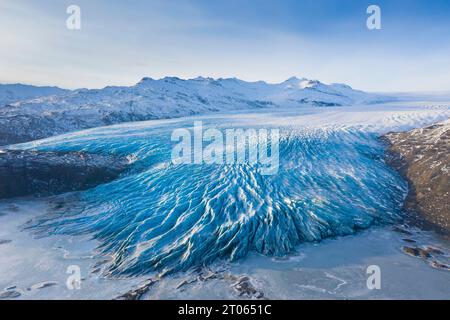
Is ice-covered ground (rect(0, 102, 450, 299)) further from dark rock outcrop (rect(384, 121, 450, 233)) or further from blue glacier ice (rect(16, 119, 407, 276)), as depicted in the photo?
dark rock outcrop (rect(384, 121, 450, 233))

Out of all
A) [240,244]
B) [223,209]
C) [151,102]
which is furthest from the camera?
[151,102]

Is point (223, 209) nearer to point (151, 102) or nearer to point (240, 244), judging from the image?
point (240, 244)

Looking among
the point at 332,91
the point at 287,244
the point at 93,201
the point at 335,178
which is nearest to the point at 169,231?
the point at 287,244

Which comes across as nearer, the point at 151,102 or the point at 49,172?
the point at 49,172

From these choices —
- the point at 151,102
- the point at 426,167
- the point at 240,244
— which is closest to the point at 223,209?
the point at 240,244

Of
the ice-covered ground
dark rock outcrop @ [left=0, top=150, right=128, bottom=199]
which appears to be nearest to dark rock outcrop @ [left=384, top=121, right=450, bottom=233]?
the ice-covered ground
